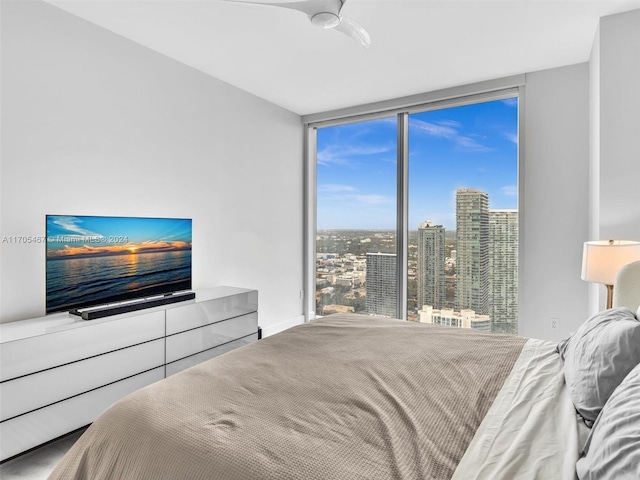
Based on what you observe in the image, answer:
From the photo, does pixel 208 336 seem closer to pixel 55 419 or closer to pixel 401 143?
pixel 55 419

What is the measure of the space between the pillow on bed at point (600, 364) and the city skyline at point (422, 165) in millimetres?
2786

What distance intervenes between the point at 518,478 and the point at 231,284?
3.39 meters

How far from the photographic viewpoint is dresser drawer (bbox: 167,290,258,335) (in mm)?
2859

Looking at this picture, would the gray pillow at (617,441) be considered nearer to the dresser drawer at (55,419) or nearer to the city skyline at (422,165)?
the dresser drawer at (55,419)

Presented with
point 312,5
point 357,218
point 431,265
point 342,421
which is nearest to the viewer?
point 342,421

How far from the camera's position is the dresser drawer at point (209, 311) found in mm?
2859

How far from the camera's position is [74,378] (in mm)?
2238

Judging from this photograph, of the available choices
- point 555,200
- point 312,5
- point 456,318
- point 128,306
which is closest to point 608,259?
point 555,200

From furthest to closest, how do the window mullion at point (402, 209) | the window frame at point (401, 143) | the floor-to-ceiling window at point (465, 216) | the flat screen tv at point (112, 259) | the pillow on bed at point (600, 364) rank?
the window mullion at point (402, 209)
the floor-to-ceiling window at point (465, 216)
the window frame at point (401, 143)
the flat screen tv at point (112, 259)
the pillow on bed at point (600, 364)

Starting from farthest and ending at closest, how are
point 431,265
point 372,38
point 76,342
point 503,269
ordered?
point 431,265, point 503,269, point 372,38, point 76,342

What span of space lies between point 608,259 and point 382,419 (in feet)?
6.91

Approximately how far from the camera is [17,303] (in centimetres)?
240

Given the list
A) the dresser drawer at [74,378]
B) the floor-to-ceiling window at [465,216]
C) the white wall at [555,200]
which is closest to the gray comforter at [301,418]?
the dresser drawer at [74,378]

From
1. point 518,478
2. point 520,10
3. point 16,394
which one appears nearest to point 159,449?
point 518,478
